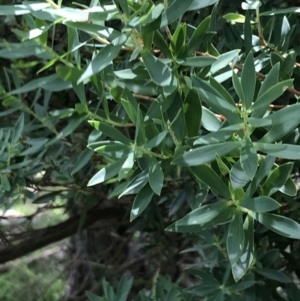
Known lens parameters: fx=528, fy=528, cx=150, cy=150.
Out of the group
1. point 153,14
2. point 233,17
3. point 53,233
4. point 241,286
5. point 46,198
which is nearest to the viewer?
point 153,14

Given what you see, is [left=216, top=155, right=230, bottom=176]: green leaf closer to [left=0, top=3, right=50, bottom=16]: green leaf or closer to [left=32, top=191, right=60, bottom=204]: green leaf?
[left=0, top=3, right=50, bottom=16]: green leaf

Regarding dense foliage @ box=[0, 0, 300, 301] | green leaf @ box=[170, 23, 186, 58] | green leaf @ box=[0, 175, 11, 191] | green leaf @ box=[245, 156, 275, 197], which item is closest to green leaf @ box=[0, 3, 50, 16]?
dense foliage @ box=[0, 0, 300, 301]

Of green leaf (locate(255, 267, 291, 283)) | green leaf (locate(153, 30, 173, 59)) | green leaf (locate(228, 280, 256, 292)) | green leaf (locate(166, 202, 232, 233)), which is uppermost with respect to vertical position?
green leaf (locate(153, 30, 173, 59))

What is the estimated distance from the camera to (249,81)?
1.33 feet

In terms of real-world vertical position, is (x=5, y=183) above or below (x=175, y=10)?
below

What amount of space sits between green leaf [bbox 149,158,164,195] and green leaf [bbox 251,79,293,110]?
0.09m

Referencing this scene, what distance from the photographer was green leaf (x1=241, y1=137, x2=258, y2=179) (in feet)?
1.25

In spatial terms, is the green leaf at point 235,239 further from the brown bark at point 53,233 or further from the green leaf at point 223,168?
the brown bark at point 53,233

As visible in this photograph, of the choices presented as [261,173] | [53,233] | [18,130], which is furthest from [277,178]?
[53,233]

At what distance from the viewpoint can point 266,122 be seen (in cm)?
38

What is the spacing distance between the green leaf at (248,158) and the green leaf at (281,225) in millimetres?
69

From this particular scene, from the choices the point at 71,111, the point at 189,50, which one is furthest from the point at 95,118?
the point at 189,50

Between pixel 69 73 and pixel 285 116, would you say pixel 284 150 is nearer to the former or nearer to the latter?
pixel 285 116

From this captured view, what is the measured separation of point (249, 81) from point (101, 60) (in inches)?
4.5
